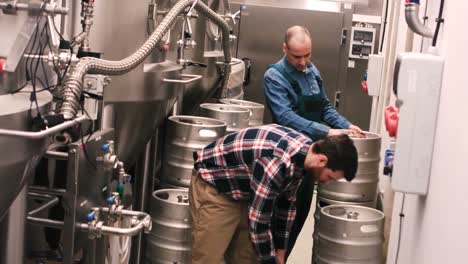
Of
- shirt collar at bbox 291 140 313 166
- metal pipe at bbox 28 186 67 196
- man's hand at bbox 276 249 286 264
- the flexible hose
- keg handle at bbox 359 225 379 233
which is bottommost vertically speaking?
man's hand at bbox 276 249 286 264

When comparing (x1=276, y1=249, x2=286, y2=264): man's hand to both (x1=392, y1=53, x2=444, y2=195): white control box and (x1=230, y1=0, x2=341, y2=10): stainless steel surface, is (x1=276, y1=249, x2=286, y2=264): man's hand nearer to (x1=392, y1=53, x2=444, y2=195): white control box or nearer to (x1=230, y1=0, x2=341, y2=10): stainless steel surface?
(x1=392, y1=53, x2=444, y2=195): white control box

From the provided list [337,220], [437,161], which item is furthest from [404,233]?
[337,220]

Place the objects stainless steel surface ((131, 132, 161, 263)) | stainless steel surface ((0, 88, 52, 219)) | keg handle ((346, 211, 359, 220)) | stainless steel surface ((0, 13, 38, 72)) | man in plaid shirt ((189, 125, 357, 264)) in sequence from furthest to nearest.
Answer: stainless steel surface ((131, 132, 161, 263)) < keg handle ((346, 211, 359, 220)) < man in plaid shirt ((189, 125, 357, 264)) < stainless steel surface ((0, 13, 38, 72)) < stainless steel surface ((0, 88, 52, 219))

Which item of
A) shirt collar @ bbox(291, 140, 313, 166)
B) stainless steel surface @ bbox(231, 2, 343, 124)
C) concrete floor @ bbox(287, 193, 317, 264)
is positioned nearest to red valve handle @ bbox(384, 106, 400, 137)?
shirt collar @ bbox(291, 140, 313, 166)

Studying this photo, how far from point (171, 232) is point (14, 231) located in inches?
41.4

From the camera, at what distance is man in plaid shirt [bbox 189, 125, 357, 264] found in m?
2.18


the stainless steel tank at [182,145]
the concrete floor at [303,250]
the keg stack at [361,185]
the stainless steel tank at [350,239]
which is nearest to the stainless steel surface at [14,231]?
the stainless steel tank at [182,145]

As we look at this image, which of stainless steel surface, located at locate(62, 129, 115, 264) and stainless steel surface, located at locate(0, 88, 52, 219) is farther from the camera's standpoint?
stainless steel surface, located at locate(62, 129, 115, 264)

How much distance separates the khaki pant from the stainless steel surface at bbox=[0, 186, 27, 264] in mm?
906

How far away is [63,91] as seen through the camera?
156 centimetres

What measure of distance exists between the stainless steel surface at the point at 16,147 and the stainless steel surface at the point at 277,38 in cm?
435

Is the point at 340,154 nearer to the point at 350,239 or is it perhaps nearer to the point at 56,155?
the point at 350,239

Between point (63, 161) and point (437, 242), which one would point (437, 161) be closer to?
point (437, 242)

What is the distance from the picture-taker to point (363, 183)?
3.24 metres
